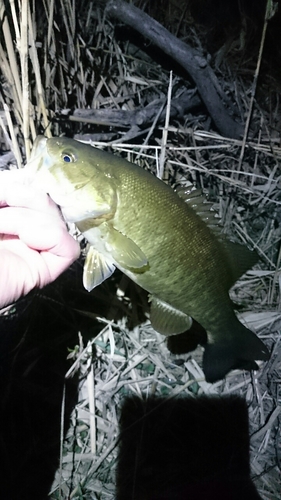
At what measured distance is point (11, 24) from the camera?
1820 millimetres

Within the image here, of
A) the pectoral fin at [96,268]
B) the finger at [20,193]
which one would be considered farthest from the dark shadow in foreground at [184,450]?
the finger at [20,193]

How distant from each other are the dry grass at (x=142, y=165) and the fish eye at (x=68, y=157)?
0.41m

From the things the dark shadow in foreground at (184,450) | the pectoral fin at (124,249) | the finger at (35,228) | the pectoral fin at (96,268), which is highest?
the finger at (35,228)

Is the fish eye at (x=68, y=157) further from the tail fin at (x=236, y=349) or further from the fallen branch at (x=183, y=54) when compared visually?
the fallen branch at (x=183, y=54)

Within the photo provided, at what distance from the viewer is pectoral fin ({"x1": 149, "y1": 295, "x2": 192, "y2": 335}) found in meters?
1.84

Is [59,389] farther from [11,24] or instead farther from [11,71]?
[11,24]

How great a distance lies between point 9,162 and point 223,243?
1.23 m

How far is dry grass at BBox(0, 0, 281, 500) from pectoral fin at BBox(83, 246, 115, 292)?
0.61 m

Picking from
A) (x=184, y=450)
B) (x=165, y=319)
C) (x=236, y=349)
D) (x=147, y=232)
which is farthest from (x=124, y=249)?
(x=184, y=450)

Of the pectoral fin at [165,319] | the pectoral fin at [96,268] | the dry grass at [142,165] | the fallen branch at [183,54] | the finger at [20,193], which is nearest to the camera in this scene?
the finger at [20,193]

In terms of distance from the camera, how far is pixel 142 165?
2.41 metres

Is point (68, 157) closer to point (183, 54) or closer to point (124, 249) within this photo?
point (124, 249)

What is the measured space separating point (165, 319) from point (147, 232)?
53cm

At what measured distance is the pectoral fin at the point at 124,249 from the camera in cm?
149
